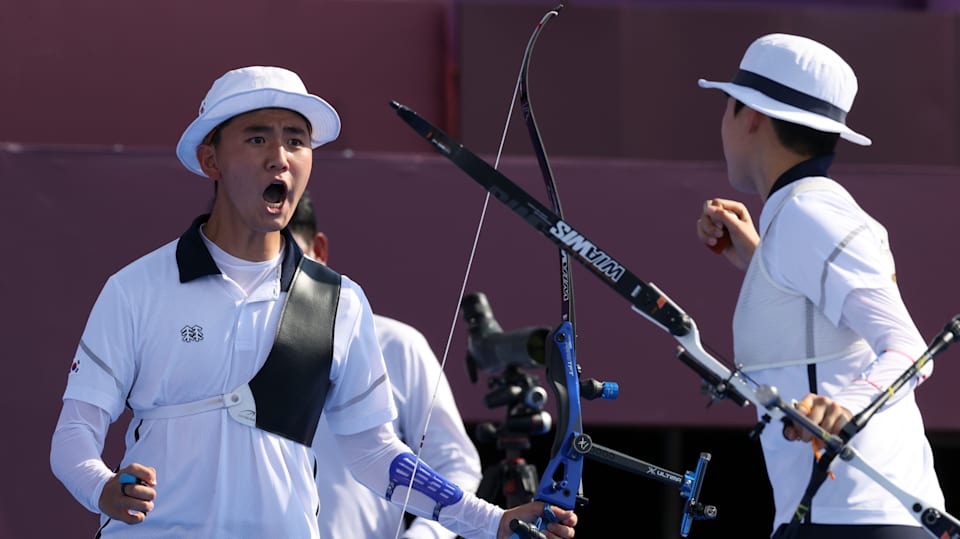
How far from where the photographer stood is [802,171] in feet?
8.76

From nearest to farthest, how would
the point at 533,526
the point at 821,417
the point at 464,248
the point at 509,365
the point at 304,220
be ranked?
the point at 821,417 → the point at 533,526 → the point at 509,365 → the point at 304,220 → the point at 464,248

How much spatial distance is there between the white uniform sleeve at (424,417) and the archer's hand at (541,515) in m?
0.80

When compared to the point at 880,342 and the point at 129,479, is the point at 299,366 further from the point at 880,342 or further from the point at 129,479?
the point at 880,342

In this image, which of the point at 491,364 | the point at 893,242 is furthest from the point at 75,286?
the point at 893,242

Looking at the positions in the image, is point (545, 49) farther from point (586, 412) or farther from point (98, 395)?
point (98, 395)

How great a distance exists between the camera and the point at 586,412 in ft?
16.3

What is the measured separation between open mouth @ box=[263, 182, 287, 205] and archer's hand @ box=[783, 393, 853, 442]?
107 centimetres

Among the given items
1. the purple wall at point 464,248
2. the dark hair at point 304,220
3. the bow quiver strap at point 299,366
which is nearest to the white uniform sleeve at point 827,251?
the bow quiver strap at point 299,366

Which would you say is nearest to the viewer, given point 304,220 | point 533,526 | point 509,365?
point 533,526

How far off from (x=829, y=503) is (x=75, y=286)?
297 cm

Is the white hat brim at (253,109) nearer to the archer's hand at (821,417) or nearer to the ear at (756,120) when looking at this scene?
the ear at (756,120)

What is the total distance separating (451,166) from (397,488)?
7.31 feet

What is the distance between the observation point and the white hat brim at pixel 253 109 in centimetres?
278

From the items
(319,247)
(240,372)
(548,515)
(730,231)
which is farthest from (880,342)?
(319,247)
